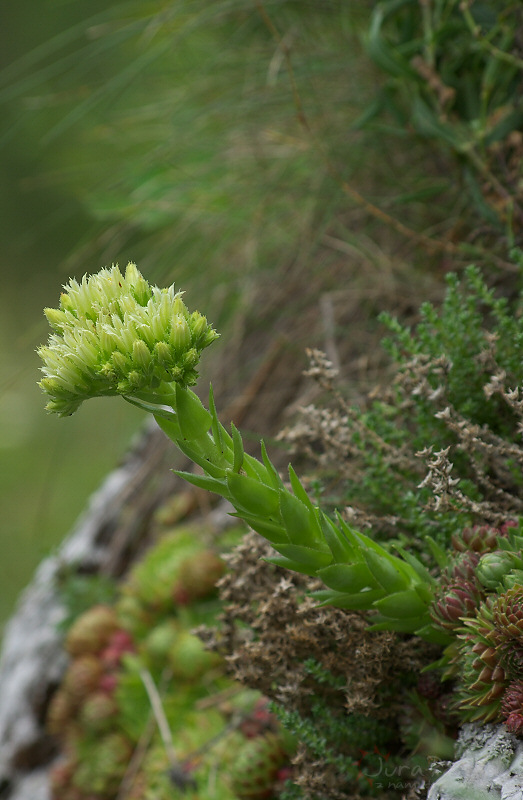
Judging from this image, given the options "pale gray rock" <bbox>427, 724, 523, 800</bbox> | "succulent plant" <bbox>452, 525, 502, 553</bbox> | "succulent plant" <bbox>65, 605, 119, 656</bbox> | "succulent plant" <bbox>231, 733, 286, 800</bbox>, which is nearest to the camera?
"pale gray rock" <bbox>427, 724, 523, 800</bbox>

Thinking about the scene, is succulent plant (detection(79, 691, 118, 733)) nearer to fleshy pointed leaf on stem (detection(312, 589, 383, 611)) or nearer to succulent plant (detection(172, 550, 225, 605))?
succulent plant (detection(172, 550, 225, 605))

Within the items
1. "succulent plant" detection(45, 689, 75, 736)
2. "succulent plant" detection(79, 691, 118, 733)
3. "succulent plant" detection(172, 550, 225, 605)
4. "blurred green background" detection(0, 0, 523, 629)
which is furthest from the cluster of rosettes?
"succulent plant" detection(45, 689, 75, 736)

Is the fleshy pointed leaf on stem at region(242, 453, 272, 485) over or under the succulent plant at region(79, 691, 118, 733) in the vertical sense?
over

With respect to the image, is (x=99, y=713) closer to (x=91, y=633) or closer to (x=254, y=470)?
(x=91, y=633)

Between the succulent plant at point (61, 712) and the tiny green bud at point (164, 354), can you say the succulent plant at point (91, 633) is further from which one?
the tiny green bud at point (164, 354)

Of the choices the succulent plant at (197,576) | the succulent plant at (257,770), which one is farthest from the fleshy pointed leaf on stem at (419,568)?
the succulent plant at (197,576)

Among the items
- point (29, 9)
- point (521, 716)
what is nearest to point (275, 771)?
point (521, 716)
